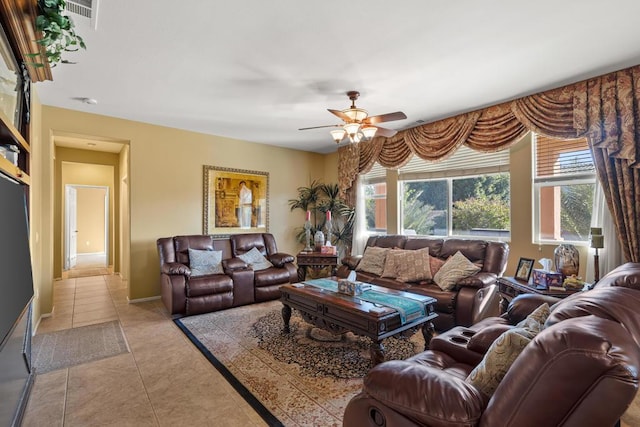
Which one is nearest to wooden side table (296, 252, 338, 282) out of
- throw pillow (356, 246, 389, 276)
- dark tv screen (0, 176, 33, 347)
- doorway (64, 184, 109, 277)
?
throw pillow (356, 246, 389, 276)

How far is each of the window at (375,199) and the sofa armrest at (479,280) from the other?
2.31 meters

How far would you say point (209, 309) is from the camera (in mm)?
4051

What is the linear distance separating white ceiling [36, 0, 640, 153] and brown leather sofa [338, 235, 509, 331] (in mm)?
1816

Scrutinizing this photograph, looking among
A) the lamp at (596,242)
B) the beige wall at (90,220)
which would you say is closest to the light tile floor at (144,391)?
the lamp at (596,242)

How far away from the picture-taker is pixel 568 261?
114 inches

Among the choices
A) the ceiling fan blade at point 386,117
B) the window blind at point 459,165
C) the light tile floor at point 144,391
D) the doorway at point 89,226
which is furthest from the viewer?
the doorway at point 89,226

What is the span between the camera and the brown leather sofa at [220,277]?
12.8 ft

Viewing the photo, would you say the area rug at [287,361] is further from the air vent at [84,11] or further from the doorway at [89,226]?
the doorway at [89,226]

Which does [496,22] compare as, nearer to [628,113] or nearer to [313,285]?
[628,113]

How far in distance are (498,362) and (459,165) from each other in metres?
3.76

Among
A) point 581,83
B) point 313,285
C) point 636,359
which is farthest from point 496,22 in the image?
point 313,285

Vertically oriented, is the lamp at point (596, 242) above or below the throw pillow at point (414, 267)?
above

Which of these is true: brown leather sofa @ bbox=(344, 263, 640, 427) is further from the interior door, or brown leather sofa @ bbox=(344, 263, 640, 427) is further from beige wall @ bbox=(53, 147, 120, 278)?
the interior door

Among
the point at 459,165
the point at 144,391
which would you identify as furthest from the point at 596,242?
the point at 144,391
